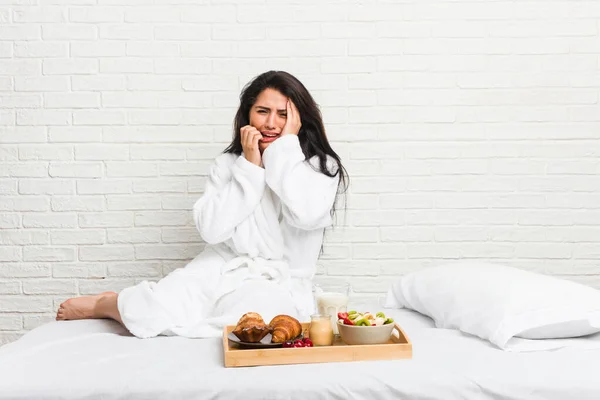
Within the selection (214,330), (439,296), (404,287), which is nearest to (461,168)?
(404,287)

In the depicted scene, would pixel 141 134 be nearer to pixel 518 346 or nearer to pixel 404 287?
pixel 404 287

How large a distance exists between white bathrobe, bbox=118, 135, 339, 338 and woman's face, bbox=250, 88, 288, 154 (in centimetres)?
11

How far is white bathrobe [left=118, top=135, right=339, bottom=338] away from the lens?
249 cm

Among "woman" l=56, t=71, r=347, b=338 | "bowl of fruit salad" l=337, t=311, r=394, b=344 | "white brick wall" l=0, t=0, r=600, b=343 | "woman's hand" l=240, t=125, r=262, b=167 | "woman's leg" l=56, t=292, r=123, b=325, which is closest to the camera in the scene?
"bowl of fruit salad" l=337, t=311, r=394, b=344

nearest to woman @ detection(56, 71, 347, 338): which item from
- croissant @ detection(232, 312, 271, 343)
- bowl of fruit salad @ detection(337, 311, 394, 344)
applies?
croissant @ detection(232, 312, 271, 343)

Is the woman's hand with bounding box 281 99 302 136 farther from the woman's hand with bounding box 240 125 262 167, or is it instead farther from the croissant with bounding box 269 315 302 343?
the croissant with bounding box 269 315 302 343

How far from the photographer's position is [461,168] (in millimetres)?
3488

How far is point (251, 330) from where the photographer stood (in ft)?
6.68

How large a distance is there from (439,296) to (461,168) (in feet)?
3.70

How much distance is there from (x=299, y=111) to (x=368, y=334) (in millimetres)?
1282

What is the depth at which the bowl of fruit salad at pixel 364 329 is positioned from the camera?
2.05 metres

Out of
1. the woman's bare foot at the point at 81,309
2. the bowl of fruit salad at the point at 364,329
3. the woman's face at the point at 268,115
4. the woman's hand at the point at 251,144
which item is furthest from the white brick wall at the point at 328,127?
the bowl of fruit salad at the point at 364,329

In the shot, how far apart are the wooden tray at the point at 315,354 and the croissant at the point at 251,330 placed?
5 cm

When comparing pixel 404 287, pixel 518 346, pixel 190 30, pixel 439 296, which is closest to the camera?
pixel 518 346
